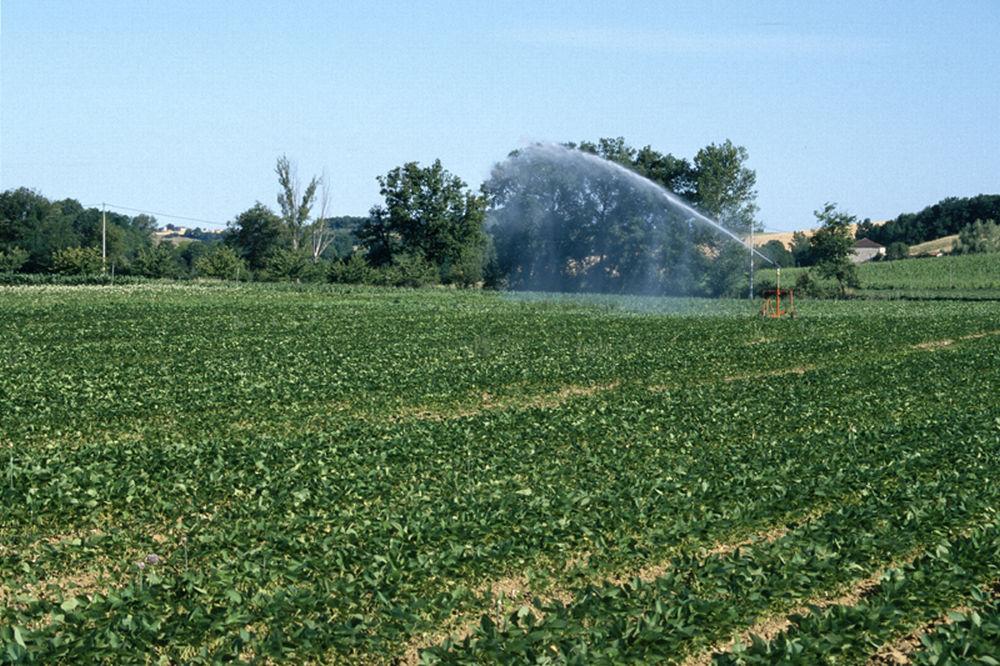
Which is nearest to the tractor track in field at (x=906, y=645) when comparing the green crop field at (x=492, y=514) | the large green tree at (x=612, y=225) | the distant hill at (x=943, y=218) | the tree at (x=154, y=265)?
the green crop field at (x=492, y=514)

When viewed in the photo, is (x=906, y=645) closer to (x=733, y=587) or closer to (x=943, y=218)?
(x=733, y=587)

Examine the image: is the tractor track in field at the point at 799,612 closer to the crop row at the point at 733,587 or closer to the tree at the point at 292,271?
the crop row at the point at 733,587

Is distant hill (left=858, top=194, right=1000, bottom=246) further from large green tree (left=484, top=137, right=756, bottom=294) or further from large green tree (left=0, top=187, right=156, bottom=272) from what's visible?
large green tree (left=0, top=187, right=156, bottom=272)

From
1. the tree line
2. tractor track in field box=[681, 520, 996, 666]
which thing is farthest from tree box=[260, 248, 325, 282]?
tractor track in field box=[681, 520, 996, 666]

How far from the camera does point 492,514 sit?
33.8ft

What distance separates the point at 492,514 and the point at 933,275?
98777 millimetres

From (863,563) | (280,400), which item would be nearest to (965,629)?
(863,563)

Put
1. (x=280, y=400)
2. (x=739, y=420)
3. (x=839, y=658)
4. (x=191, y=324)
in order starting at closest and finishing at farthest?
(x=839, y=658), (x=739, y=420), (x=280, y=400), (x=191, y=324)

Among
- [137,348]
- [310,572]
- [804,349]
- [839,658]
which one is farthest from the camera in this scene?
[804,349]

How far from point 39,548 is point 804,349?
85.3ft

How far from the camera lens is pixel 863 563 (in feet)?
30.5

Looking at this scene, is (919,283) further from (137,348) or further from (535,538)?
(535,538)

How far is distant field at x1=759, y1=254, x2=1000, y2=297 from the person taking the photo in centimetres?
8981

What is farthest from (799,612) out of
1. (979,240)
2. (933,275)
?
(979,240)
